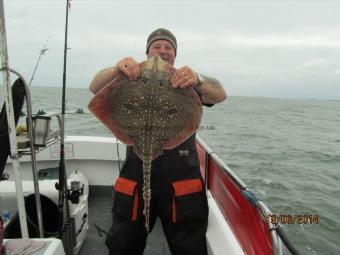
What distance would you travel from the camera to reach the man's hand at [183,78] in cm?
227

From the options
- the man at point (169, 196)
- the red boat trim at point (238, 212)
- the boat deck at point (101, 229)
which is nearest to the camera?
the red boat trim at point (238, 212)

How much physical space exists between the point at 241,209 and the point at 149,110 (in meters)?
1.24

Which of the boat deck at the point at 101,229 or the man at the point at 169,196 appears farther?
the boat deck at the point at 101,229

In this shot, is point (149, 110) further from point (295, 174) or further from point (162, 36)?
point (295, 174)

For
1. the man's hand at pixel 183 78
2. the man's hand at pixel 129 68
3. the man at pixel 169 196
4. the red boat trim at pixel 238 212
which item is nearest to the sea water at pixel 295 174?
the red boat trim at pixel 238 212

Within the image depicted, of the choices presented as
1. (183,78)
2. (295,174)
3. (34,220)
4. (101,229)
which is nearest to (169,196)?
(183,78)

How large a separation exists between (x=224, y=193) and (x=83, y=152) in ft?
9.86

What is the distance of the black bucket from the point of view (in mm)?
3382

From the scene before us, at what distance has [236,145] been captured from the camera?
63.1 feet

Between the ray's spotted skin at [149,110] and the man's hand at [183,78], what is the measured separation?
0.04 meters

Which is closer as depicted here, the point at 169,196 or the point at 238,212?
the point at 169,196

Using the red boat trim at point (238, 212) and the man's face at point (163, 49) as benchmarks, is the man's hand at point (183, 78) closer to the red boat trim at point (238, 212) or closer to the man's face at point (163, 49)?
the man's face at point (163, 49)

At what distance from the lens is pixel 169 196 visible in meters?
2.74

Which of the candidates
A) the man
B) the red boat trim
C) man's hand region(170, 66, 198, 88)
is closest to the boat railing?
the red boat trim
